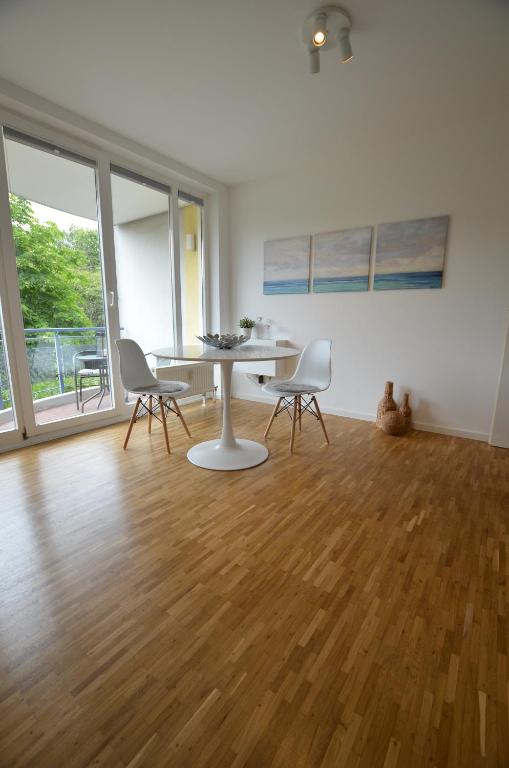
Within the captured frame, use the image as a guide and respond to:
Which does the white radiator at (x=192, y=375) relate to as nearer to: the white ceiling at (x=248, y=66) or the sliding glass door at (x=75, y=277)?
the sliding glass door at (x=75, y=277)

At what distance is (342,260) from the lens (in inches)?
139

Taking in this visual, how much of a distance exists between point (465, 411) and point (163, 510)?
2.75 metres

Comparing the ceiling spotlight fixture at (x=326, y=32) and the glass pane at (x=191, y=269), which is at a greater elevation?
the ceiling spotlight fixture at (x=326, y=32)

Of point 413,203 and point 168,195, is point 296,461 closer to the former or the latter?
point 413,203

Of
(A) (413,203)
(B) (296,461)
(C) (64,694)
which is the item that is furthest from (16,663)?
(A) (413,203)

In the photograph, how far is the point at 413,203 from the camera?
3.10 meters

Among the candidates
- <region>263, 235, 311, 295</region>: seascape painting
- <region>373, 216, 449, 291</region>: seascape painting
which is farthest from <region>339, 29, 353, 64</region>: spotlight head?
<region>263, 235, 311, 295</region>: seascape painting

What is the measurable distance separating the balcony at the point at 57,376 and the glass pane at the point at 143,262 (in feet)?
1.56

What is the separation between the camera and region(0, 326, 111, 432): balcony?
2795mm

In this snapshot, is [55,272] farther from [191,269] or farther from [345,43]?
[345,43]

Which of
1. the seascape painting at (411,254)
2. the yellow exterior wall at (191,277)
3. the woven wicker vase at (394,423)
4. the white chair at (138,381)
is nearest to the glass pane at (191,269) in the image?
the yellow exterior wall at (191,277)

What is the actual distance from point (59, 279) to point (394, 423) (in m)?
3.29

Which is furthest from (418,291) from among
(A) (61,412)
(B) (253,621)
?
(A) (61,412)

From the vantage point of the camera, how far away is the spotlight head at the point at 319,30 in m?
1.80
